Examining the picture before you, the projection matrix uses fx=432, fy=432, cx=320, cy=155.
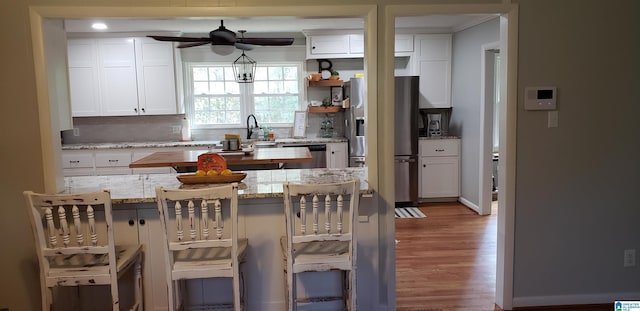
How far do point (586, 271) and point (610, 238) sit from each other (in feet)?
0.88

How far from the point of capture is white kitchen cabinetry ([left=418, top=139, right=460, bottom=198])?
5.68 meters

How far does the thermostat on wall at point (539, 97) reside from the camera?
2715 millimetres

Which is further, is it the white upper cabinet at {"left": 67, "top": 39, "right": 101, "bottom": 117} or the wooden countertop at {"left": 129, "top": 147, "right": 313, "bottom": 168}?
the white upper cabinet at {"left": 67, "top": 39, "right": 101, "bottom": 117}

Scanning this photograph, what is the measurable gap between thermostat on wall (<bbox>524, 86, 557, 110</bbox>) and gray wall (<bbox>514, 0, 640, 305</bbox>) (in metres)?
0.04

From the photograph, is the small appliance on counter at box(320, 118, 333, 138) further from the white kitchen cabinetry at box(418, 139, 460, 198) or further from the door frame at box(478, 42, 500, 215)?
the door frame at box(478, 42, 500, 215)

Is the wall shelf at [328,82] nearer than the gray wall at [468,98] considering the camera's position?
No

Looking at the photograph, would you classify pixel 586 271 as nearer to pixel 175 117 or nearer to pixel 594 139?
pixel 594 139

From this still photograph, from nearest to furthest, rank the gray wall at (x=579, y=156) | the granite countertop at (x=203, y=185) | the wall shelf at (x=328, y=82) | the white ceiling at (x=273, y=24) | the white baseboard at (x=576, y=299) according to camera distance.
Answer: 1. the granite countertop at (x=203, y=185)
2. the gray wall at (x=579, y=156)
3. the white baseboard at (x=576, y=299)
4. the white ceiling at (x=273, y=24)
5. the wall shelf at (x=328, y=82)

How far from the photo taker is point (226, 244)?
6.59 feet

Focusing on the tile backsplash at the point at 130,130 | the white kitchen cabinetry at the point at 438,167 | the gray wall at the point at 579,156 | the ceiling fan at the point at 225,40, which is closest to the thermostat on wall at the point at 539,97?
the gray wall at the point at 579,156

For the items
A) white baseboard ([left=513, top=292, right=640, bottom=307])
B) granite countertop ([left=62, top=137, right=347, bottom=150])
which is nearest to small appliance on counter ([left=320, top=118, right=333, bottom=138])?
granite countertop ([left=62, top=137, right=347, bottom=150])

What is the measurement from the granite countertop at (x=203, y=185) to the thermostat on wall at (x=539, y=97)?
3.72 feet

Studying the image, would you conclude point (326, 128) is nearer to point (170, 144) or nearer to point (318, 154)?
point (318, 154)

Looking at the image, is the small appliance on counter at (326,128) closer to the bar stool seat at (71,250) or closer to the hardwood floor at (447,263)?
the hardwood floor at (447,263)
